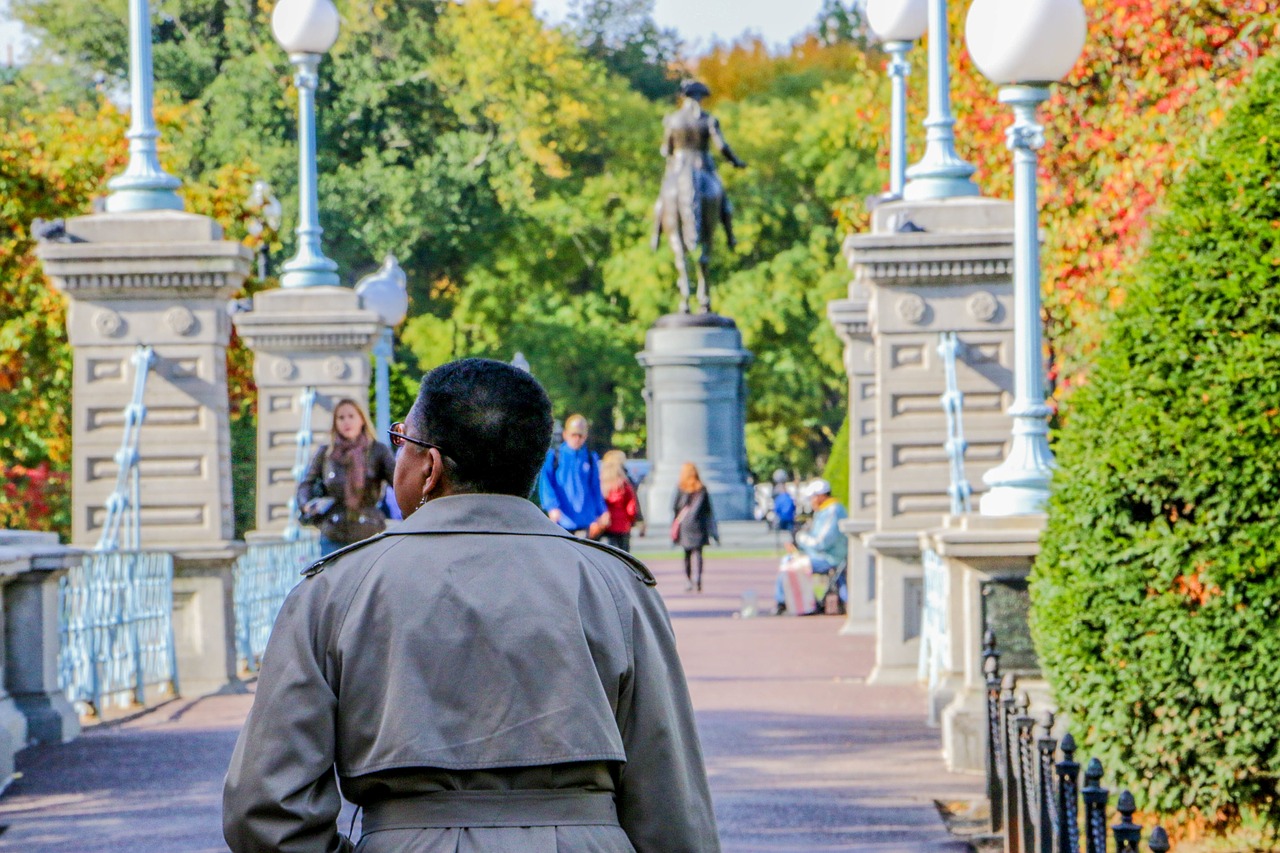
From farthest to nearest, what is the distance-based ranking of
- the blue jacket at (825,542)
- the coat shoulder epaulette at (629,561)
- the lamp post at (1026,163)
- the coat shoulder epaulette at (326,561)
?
the blue jacket at (825,542) < the lamp post at (1026,163) < the coat shoulder epaulette at (629,561) < the coat shoulder epaulette at (326,561)

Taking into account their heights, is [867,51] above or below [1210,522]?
above

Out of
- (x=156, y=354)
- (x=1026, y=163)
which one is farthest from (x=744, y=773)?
(x=156, y=354)

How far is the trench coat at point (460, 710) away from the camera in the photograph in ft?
10.2

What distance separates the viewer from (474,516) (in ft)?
10.8

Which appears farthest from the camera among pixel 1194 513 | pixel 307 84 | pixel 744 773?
pixel 307 84

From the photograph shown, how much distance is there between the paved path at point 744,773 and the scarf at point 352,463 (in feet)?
4.69

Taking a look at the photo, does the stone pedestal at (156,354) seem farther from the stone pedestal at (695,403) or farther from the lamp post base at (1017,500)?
the stone pedestal at (695,403)

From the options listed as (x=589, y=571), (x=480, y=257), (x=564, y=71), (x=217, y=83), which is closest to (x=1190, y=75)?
(x=589, y=571)

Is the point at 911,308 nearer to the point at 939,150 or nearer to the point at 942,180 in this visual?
the point at 942,180

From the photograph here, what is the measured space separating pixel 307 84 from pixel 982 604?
422 inches

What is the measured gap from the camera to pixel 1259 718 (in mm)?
6762

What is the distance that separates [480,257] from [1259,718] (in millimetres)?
46314

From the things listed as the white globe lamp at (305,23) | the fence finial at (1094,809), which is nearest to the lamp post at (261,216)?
the white globe lamp at (305,23)

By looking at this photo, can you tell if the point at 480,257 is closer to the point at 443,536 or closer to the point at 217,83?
the point at 217,83
